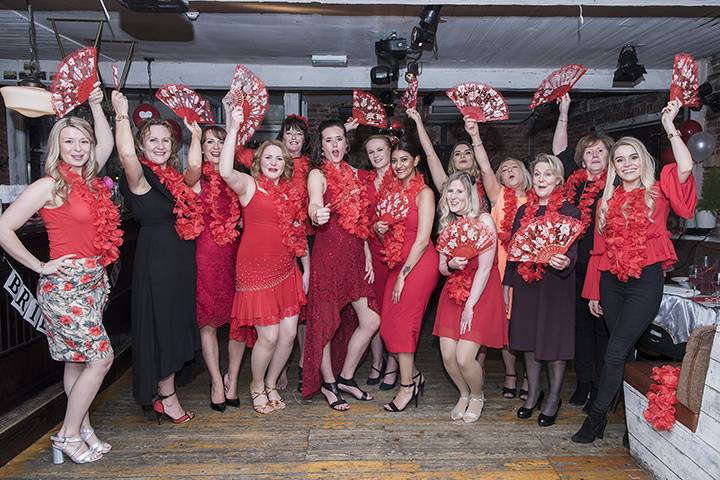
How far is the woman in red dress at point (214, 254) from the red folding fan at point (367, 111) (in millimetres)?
876

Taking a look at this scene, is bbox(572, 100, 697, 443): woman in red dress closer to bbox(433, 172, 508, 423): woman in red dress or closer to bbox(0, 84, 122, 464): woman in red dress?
bbox(433, 172, 508, 423): woman in red dress

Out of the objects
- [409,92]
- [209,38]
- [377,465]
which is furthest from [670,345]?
[209,38]

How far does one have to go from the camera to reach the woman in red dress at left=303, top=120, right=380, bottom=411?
2979 mm

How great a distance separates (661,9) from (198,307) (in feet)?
11.0

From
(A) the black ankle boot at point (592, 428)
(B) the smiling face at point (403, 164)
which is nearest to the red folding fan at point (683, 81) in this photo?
(B) the smiling face at point (403, 164)

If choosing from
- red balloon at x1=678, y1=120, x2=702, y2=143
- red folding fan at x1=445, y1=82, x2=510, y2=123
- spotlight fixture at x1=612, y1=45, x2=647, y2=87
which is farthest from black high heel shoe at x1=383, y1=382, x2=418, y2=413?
red balloon at x1=678, y1=120, x2=702, y2=143

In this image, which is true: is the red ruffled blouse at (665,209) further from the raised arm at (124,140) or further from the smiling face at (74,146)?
the smiling face at (74,146)

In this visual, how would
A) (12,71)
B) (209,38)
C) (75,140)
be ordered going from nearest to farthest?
(75,140)
(209,38)
(12,71)

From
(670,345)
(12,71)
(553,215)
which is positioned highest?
(12,71)

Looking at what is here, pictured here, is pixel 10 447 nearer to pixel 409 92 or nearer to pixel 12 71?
pixel 409 92

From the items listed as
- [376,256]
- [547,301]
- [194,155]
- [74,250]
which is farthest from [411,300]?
[74,250]

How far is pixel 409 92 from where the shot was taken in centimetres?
341

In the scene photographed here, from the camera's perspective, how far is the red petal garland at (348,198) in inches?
116

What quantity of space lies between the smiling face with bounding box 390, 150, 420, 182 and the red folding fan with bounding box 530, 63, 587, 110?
34.0 inches
